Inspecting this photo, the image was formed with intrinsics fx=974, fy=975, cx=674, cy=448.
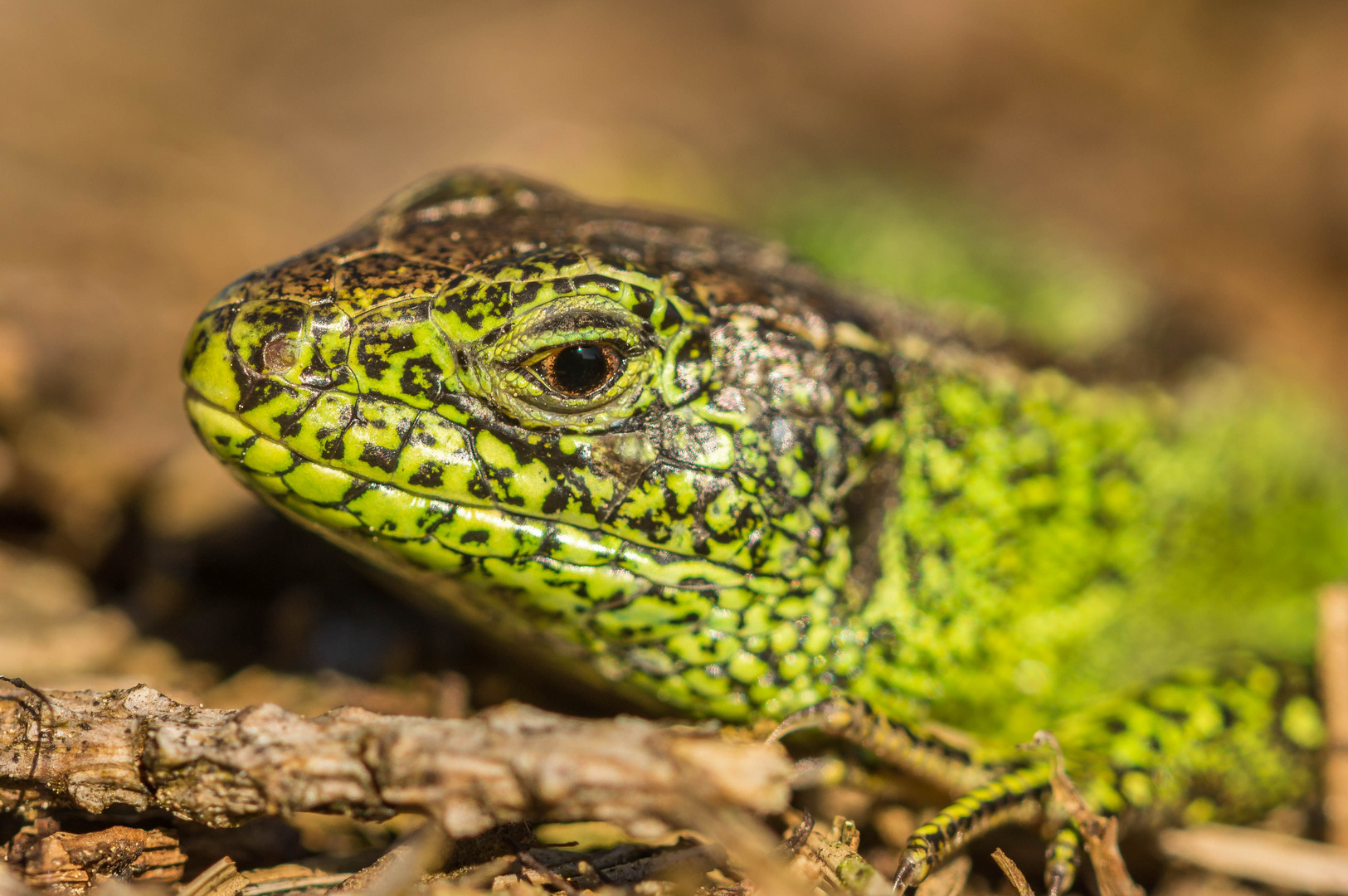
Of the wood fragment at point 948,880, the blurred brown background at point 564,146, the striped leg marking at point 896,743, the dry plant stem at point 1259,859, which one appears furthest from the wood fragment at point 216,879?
the dry plant stem at point 1259,859

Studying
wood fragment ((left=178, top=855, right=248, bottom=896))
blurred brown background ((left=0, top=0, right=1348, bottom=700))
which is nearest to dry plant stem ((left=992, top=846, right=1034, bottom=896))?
wood fragment ((left=178, top=855, right=248, bottom=896))

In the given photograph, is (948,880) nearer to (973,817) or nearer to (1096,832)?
(973,817)

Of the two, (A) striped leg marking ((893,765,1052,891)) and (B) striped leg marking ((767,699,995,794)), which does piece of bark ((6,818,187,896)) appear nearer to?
(B) striped leg marking ((767,699,995,794))

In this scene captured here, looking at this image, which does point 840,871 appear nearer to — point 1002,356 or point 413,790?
point 413,790

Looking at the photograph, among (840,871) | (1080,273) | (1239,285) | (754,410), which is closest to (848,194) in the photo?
(1080,273)

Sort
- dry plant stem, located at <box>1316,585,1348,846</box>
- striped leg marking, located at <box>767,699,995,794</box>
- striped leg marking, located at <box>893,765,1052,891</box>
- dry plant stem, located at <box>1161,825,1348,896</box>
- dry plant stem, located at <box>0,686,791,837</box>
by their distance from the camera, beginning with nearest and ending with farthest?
1. dry plant stem, located at <box>0,686,791,837</box>
2. striped leg marking, located at <box>893,765,1052,891</box>
3. striped leg marking, located at <box>767,699,995,794</box>
4. dry plant stem, located at <box>1161,825,1348,896</box>
5. dry plant stem, located at <box>1316,585,1348,846</box>

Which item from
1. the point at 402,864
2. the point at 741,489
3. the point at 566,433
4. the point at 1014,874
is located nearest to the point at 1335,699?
the point at 1014,874
